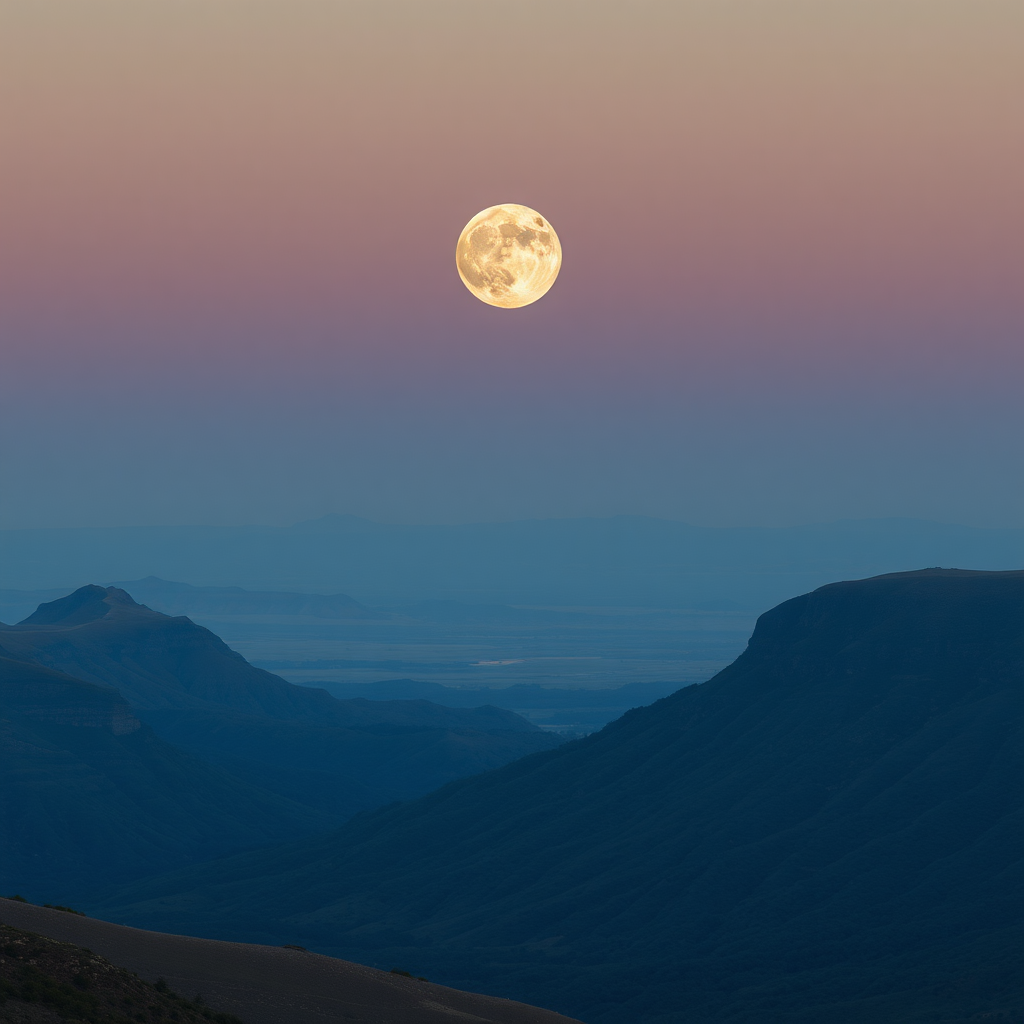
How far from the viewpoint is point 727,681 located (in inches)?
7338

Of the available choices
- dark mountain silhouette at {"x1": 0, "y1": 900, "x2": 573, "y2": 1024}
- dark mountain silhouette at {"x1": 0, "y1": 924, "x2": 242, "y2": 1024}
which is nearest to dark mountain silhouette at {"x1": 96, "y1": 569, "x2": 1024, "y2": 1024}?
dark mountain silhouette at {"x1": 0, "y1": 900, "x2": 573, "y2": 1024}

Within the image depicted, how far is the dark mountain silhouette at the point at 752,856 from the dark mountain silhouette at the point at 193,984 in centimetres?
5369

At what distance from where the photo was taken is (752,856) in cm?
14700

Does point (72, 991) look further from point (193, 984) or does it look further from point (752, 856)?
point (752, 856)

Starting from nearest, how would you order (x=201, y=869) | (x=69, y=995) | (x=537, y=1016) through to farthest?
1. (x=69, y=995)
2. (x=537, y=1016)
3. (x=201, y=869)

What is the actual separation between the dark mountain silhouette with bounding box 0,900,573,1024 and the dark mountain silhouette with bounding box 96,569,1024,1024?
53.7 meters

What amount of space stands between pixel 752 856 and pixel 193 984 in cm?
10271

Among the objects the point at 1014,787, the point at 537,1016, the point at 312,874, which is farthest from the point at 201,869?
the point at 537,1016

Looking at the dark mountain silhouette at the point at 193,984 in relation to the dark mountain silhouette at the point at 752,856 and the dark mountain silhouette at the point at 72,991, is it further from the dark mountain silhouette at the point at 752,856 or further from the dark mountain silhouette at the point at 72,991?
the dark mountain silhouette at the point at 752,856

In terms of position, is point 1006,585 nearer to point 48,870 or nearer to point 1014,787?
point 1014,787

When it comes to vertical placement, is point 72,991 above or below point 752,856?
above

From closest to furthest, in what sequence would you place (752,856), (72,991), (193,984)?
(72,991)
(193,984)
(752,856)

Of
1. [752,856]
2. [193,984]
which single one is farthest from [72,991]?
[752,856]

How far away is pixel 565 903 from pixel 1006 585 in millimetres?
62279
